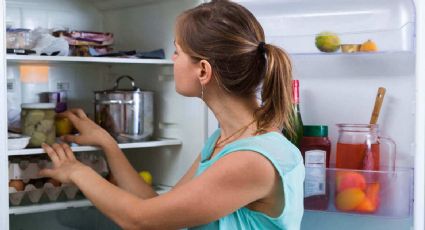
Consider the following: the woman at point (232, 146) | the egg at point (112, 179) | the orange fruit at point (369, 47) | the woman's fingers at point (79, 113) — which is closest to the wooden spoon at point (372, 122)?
the orange fruit at point (369, 47)

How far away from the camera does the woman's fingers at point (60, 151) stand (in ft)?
5.35

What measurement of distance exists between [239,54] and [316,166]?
0.42 m

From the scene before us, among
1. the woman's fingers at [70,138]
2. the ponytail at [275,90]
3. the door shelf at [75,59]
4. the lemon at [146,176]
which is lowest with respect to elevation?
the lemon at [146,176]

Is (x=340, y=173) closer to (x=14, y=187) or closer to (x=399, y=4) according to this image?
(x=399, y=4)

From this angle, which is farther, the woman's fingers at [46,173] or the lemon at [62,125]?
the lemon at [62,125]

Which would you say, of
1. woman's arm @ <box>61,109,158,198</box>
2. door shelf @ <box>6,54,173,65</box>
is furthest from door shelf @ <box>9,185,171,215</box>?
door shelf @ <box>6,54,173,65</box>

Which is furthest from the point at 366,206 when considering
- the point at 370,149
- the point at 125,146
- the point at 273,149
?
the point at 125,146

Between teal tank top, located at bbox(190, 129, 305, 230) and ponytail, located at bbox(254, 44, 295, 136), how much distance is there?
A: 50mm

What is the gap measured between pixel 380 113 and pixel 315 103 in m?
0.19

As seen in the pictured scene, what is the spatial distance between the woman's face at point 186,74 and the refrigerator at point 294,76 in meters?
0.35

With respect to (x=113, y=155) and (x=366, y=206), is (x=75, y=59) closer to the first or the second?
(x=113, y=155)

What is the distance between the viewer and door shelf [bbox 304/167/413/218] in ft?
4.98

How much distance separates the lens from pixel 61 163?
162cm

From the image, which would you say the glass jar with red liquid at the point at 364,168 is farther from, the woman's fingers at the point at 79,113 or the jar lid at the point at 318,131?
the woman's fingers at the point at 79,113
